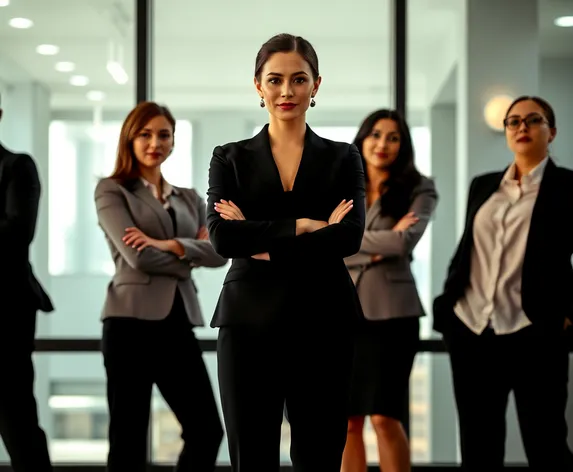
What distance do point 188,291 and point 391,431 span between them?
0.97 m

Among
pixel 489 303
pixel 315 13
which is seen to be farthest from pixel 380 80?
pixel 489 303

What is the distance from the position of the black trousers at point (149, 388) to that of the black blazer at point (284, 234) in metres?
1.33

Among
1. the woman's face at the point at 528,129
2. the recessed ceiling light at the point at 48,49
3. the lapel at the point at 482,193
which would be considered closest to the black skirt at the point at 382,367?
the lapel at the point at 482,193

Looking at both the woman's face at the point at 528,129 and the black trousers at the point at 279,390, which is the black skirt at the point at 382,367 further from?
the black trousers at the point at 279,390

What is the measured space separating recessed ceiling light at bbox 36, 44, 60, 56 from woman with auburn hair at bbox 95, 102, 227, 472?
132cm

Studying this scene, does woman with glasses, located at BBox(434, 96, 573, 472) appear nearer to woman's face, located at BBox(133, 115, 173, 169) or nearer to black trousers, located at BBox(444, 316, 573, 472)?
black trousers, located at BBox(444, 316, 573, 472)

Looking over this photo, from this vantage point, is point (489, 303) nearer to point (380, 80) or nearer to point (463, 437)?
point (463, 437)

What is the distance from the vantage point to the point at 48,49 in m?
5.05

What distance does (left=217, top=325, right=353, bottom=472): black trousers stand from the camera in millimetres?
2479

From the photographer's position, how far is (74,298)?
16.3 ft

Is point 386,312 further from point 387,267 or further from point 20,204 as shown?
point 20,204

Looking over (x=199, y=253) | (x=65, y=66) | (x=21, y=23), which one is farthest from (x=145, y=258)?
(x=21, y=23)

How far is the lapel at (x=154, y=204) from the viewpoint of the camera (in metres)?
3.90

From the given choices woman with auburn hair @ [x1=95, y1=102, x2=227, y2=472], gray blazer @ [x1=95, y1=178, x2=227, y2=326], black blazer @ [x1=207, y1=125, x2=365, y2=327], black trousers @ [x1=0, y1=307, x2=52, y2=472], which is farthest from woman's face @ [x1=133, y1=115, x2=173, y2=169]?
black blazer @ [x1=207, y1=125, x2=365, y2=327]
